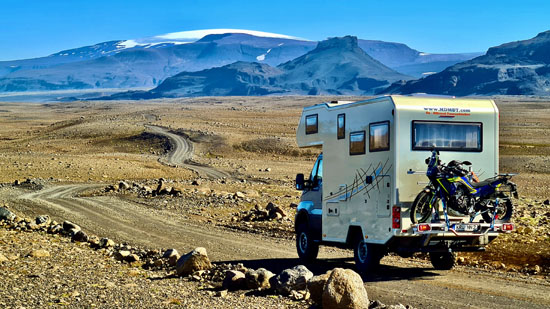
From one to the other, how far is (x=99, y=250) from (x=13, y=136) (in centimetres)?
8600

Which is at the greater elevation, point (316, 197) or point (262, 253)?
point (316, 197)

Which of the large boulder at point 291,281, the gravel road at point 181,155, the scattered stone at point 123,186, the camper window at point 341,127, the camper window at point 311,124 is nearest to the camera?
the large boulder at point 291,281

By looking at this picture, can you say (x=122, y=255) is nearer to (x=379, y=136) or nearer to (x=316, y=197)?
(x=316, y=197)

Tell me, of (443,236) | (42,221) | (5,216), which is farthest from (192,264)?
(5,216)

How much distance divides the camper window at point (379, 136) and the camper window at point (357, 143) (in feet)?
1.15

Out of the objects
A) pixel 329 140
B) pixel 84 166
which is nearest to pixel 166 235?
pixel 329 140

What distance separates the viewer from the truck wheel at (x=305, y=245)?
19.5m

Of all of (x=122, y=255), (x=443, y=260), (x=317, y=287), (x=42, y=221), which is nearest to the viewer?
(x=317, y=287)

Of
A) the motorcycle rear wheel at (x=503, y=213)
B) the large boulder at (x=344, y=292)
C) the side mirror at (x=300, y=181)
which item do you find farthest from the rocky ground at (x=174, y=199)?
the side mirror at (x=300, y=181)

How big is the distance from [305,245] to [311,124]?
10.2ft

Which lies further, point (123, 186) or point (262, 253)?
point (123, 186)

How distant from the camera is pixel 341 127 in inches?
715

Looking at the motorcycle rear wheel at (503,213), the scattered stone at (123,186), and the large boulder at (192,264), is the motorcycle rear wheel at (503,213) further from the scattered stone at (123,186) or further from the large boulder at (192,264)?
the scattered stone at (123,186)

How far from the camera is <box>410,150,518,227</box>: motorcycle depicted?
15.7 metres
